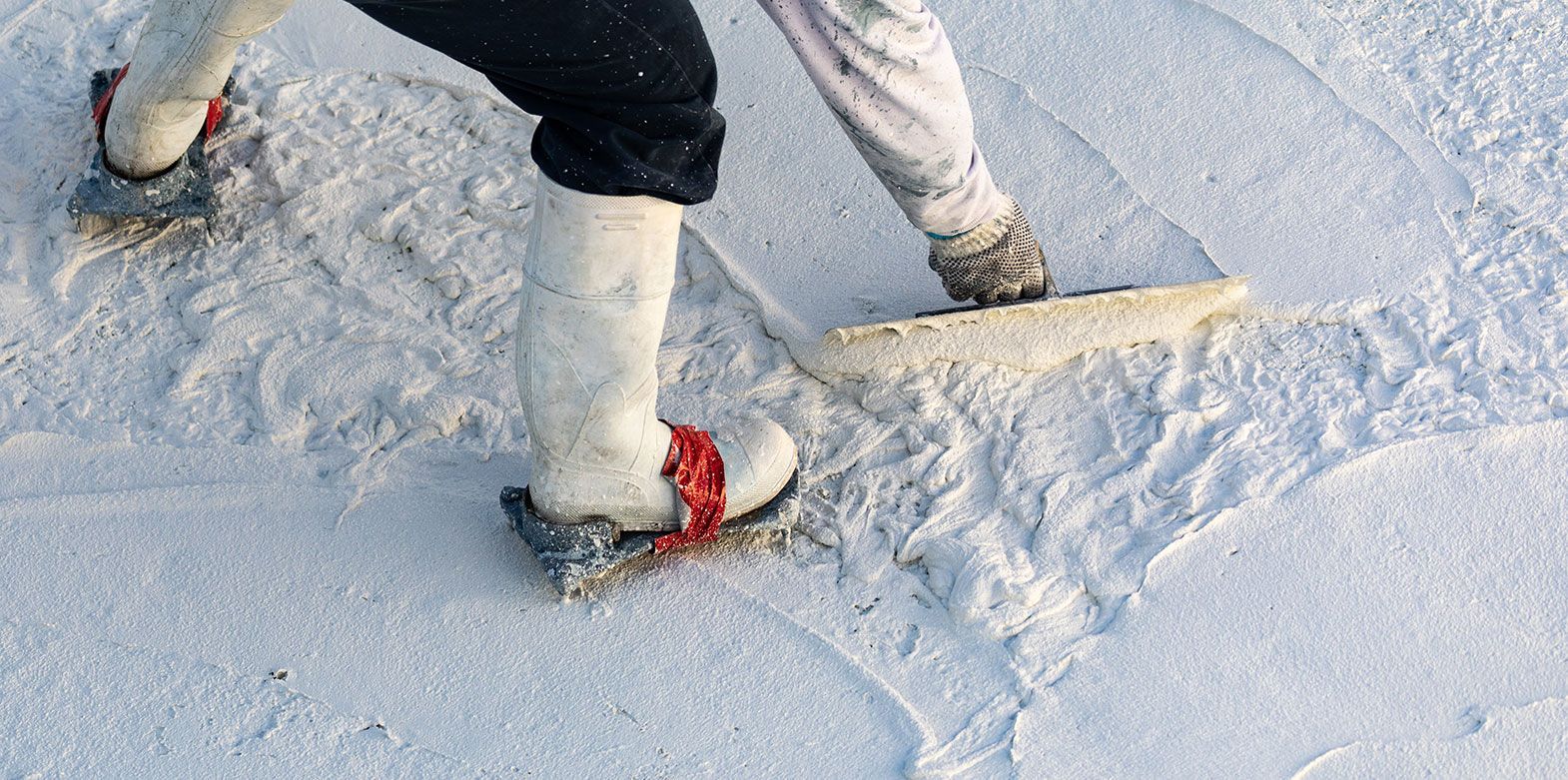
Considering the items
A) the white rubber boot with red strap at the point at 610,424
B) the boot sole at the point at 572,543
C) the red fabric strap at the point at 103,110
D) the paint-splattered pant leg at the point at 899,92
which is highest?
the paint-splattered pant leg at the point at 899,92

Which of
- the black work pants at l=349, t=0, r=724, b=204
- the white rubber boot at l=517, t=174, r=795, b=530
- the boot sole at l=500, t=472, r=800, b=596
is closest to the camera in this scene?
the black work pants at l=349, t=0, r=724, b=204

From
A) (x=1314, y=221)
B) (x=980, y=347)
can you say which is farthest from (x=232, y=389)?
(x=1314, y=221)

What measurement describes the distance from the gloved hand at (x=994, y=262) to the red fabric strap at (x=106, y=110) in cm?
112

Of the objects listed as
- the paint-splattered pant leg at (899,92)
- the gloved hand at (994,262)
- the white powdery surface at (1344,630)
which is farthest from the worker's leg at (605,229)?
the white powdery surface at (1344,630)

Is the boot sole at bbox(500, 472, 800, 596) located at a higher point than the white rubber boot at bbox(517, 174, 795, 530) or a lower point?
lower

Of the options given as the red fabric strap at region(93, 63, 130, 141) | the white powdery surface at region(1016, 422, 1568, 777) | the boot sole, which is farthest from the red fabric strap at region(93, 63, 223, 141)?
the white powdery surface at region(1016, 422, 1568, 777)

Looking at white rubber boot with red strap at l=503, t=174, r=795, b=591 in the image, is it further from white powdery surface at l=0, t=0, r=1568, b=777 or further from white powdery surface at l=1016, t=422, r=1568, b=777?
white powdery surface at l=1016, t=422, r=1568, b=777

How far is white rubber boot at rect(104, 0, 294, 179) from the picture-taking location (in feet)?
5.77

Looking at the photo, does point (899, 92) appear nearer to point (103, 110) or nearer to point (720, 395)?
point (720, 395)

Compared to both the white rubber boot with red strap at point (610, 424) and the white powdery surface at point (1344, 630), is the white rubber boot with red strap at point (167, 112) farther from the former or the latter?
the white powdery surface at point (1344, 630)

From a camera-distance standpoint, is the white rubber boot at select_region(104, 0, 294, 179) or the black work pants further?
the white rubber boot at select_region(104, 0, 294, 179)

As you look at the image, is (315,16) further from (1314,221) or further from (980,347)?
(1314,221)

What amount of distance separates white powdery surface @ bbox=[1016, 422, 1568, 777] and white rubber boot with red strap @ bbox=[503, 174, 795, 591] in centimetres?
46

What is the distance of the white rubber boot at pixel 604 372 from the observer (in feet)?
4.49
